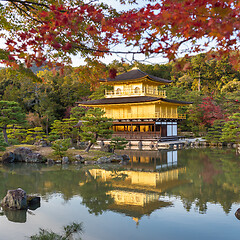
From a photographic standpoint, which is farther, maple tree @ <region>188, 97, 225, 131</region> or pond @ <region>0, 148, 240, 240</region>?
maple tree @ <region>188, 97, 225, 131</region>

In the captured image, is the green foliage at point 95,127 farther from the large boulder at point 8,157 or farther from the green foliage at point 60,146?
the large boulder at point 8,157

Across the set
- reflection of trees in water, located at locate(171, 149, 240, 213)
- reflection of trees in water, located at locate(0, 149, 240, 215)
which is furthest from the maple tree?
reflection of trees in water, located at locate(171, 149, 240, 213)

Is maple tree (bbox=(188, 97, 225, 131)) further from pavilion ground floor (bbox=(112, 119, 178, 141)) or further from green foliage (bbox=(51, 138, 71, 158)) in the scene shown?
green foliage (bbox=(51, 138, 71, 158))

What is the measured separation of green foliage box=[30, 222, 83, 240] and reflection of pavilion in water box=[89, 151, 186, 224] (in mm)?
1386

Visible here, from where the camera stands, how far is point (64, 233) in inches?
210

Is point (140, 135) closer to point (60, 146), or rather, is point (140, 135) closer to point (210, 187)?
point (60, 146)

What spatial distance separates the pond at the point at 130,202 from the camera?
18.2 ft

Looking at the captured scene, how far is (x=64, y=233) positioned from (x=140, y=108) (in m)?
21.3

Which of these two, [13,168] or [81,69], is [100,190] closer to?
[81,69]

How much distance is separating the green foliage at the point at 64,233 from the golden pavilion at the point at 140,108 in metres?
18.6

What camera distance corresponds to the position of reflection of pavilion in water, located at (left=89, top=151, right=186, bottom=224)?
22.8 ft

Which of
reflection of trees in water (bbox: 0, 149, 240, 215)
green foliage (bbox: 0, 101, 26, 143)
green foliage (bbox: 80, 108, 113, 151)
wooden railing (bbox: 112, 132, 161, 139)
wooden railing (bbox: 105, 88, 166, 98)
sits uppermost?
wooden railing (bbox: 105, 88, 166, 98)

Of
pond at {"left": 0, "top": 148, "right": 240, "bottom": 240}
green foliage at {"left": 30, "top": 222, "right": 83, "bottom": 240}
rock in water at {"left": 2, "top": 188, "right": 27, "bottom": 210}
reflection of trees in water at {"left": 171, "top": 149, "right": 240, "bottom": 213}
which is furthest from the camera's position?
reflection of trees in water at {"left": 171, "top": 149, "right": 240, "bottom": 213}

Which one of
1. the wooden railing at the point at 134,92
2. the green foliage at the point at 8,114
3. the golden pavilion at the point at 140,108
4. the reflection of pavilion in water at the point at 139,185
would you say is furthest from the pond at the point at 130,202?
the wooden railing at the point at 134,92
